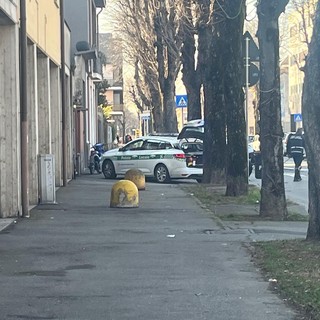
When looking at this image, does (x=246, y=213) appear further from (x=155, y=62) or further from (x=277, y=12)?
(x=155, y=62)

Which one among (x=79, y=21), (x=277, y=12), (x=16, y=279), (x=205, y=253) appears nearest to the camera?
(x=16, y=279)

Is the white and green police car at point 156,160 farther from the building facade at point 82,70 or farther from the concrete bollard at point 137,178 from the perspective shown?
the concrete bollard at point 137,178

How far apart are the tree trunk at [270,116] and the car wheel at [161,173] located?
13.2 meters

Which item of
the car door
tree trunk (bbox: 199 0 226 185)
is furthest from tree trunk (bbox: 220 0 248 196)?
the car door

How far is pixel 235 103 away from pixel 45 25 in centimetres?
502

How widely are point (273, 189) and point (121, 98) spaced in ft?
252

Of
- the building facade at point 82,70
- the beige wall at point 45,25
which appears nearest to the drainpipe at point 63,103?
the beige wall at point 45,25

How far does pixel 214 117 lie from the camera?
26250 mm

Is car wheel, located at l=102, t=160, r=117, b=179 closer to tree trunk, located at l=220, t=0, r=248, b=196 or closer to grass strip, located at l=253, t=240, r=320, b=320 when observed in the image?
tree trunk, located at l=220, t=0, r=248, b=196

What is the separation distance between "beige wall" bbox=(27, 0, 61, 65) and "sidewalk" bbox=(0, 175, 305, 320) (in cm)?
417

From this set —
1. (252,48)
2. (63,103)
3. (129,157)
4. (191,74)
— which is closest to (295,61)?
(191,74)

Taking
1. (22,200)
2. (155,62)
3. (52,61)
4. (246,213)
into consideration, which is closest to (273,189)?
(246,213)

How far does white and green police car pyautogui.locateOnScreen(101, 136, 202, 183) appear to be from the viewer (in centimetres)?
2997

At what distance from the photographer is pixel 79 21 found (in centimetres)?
3800
